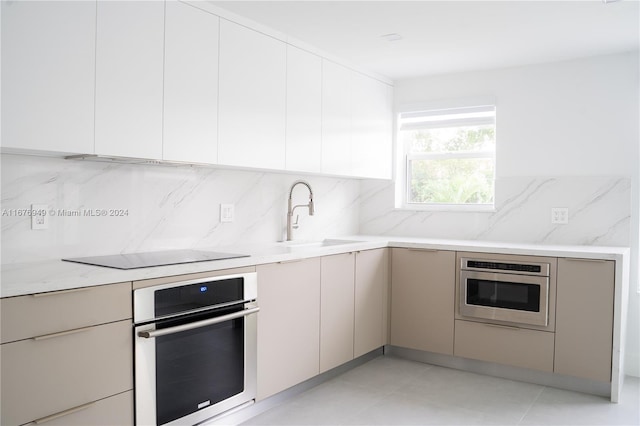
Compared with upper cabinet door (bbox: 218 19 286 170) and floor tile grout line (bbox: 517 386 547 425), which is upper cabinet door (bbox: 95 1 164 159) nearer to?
upper cabinet door (bbox: 218 19 286 170)

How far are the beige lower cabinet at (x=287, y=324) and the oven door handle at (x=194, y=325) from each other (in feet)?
0.53

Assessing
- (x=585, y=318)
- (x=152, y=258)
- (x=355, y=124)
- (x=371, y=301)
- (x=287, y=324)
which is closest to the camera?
(x=152, y=258)

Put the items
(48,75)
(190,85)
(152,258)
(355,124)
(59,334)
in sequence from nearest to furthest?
1. (59,334)
2. (48,75)
3. (152,258)
4. (190,85)
5. (355,124)

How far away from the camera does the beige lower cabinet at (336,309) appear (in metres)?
3.36

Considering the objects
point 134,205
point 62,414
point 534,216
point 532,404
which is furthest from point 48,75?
point 534,216

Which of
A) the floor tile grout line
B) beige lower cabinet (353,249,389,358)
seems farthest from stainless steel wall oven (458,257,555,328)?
beige lower cabinet (353,249,389,358)

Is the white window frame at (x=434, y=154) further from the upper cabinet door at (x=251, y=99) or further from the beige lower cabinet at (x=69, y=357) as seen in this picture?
the beige lower cabinet at (x=69, y=357)

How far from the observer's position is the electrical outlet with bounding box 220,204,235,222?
3.38 meters

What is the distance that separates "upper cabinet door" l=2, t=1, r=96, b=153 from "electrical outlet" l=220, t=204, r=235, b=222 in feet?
3.73

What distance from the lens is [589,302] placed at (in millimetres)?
3273

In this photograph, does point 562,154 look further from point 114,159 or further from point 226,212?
point 114,159

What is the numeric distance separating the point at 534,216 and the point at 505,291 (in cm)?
78

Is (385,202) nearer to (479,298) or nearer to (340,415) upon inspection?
(479,298)

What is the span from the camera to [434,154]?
4578mm
